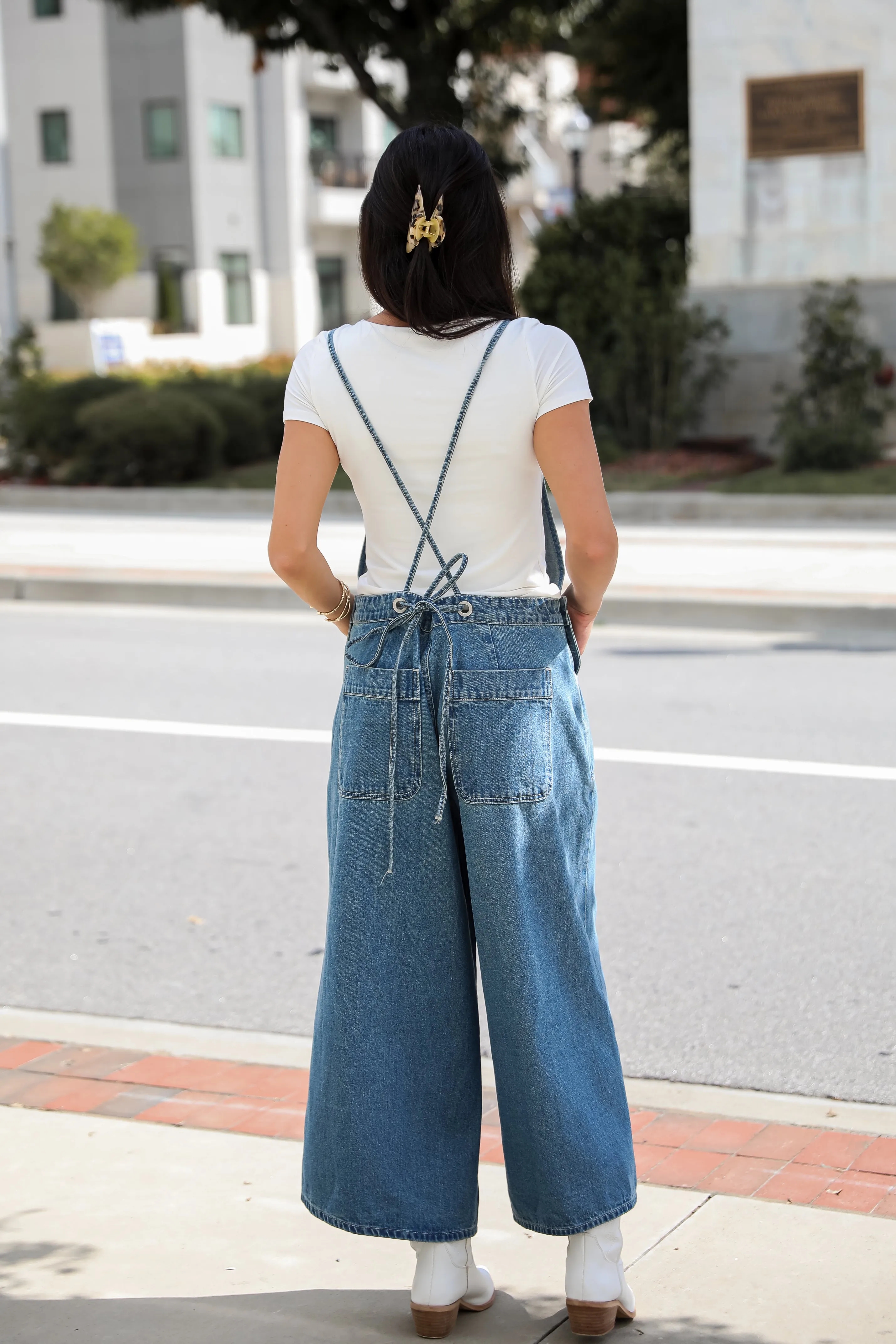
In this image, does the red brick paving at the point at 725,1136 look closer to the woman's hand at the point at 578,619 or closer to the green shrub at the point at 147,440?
the woman's hand at the point at 578,619

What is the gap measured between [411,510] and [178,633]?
327 inches

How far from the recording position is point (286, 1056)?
422cm

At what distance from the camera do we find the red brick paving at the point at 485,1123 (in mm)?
3361

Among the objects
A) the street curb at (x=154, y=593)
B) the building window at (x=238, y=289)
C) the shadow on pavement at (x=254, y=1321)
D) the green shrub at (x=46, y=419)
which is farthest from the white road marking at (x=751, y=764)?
the building window at (x=238, y=289)

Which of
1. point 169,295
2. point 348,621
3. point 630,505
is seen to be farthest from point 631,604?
point 169,295

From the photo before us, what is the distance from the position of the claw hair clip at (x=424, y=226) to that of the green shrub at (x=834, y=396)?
15.5 m

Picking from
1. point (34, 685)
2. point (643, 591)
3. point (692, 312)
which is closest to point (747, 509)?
point (692, 312)

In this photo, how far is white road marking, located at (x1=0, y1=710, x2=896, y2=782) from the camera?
6891 mm

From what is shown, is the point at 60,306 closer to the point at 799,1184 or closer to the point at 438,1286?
the point at 799,1184

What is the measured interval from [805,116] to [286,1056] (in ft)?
55.4

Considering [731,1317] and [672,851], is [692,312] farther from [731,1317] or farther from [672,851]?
[731,1317]

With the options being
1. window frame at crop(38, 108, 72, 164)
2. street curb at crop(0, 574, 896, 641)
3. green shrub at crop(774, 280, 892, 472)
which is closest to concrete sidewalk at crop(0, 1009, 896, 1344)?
street curb at crop(0, 574, 896, 641)

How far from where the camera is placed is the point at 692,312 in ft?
62.6

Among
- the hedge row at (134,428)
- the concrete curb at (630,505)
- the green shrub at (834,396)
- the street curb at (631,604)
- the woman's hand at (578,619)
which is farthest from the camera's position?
the hedge row at (134,428)
